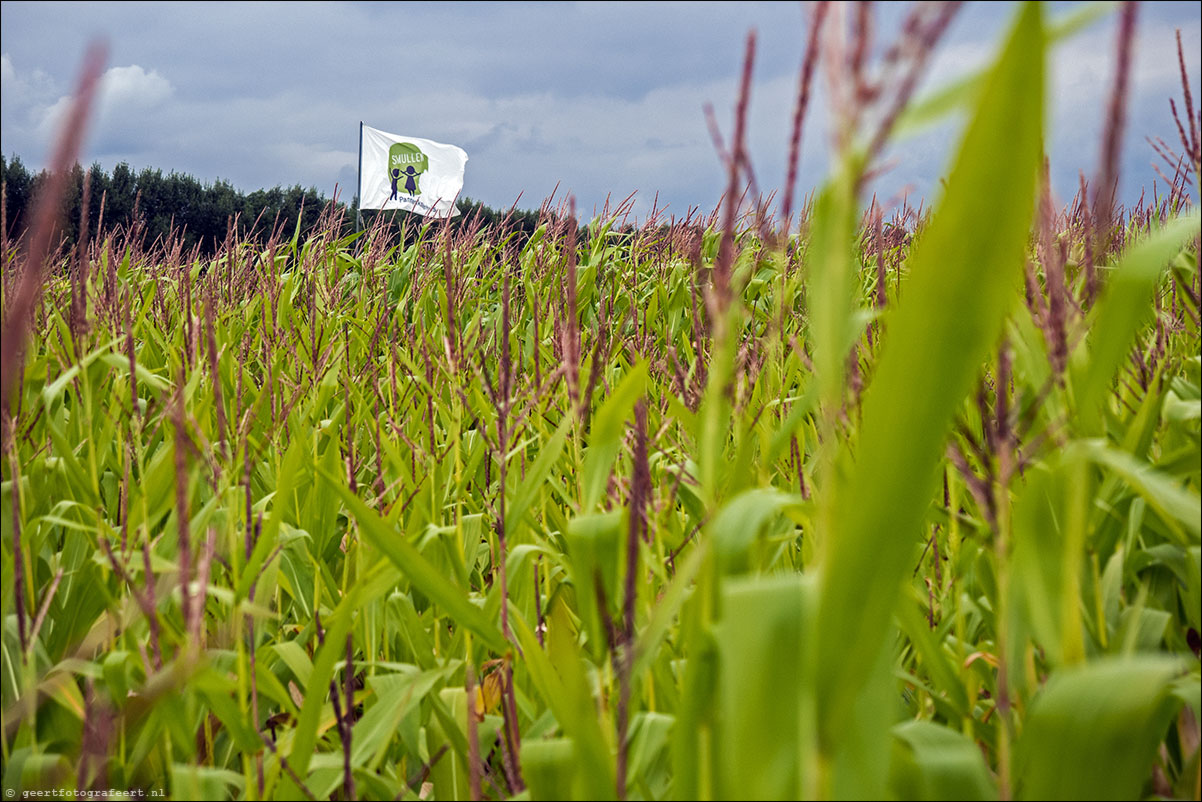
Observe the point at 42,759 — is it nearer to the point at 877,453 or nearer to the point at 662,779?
the point at 662,779

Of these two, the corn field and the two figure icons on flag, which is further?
the two figure icons on flag

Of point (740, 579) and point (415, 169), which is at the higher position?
point (415, 169)

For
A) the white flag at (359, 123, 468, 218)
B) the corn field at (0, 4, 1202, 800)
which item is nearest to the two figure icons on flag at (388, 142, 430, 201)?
the white flag at (359, 123, 468, 218)

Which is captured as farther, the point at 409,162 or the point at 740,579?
the point at 409,162

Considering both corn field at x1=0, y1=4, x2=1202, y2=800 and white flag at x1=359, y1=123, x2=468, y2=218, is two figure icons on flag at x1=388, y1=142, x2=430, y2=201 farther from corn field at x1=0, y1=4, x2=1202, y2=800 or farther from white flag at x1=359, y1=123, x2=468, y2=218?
corn field at x1=0, y1=4, x2=1202, y2=800

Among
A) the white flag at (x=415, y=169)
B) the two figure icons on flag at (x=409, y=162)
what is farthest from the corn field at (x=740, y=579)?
the two figure icons on flag at (x=409, y=162)

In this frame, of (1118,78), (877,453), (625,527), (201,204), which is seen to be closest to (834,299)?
(877,453)

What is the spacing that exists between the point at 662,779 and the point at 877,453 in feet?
2.14

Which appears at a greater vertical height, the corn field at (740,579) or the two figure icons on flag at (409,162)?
the two figure icons on flag at (409,162)

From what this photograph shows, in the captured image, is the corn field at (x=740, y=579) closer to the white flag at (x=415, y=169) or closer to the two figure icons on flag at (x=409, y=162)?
the white flag at (x=415, y=169)

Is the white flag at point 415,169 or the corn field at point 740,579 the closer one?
the corn field at point 740,579

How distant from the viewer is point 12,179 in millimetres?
20688

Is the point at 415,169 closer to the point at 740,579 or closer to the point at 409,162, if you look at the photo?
the point at 409,162

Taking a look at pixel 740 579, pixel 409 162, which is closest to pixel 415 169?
pixel 409 162
